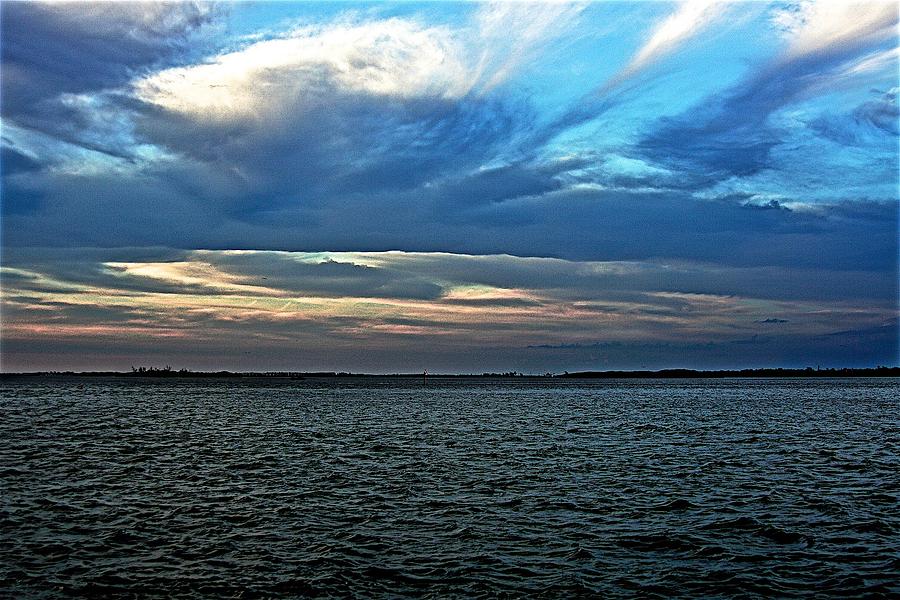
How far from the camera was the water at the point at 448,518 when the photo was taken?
19078mm

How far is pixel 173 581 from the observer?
18.9 metres

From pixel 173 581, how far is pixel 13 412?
8331 centimetres

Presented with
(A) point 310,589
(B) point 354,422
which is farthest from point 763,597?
(B) point 354,422

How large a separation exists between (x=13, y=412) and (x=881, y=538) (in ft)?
308

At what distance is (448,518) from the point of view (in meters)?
26.2

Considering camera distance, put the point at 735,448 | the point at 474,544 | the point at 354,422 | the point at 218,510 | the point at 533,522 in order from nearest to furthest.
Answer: the point at 474,544
the point at 533,522
the point at 218,510
the point at 735,448
the point at 354,422

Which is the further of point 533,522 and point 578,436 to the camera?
point 578,436

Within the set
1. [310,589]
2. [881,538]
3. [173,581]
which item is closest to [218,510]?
[173,581]

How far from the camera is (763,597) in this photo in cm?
1778

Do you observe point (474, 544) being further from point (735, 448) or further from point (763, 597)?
point (735, 448)

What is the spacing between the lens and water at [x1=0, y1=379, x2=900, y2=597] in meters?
19.1

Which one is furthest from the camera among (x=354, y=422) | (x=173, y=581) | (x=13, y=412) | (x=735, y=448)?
(x=13, y=412)

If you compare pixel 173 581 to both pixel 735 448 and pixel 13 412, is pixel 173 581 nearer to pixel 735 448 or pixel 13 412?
pixel 735 448

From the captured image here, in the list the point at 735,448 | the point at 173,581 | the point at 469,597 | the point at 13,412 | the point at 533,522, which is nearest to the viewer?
the point at 469,597
